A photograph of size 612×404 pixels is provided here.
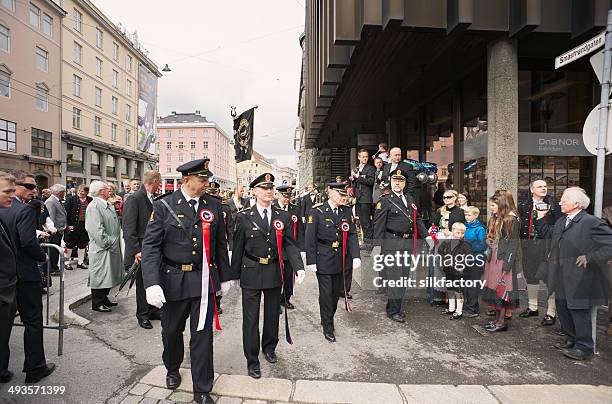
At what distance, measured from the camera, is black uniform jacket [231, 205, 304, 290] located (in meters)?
3.97

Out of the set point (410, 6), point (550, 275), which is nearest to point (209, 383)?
point (550, 275)

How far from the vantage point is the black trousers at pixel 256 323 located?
3787mm

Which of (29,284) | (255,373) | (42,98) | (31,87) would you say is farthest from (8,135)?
(255,373)

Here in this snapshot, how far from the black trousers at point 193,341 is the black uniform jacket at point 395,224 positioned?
10.5 feet

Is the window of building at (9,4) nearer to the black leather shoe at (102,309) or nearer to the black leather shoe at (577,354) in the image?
the black leather shoe at (102,309)

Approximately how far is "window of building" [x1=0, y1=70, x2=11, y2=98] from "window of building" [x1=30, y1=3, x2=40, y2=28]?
18.1 ft

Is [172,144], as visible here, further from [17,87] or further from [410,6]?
[410,6]

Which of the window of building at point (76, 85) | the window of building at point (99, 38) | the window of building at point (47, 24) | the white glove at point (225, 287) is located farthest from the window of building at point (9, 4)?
the white glove at point (225, 287)

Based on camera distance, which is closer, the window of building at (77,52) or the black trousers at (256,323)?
the black trousers at (256,323)

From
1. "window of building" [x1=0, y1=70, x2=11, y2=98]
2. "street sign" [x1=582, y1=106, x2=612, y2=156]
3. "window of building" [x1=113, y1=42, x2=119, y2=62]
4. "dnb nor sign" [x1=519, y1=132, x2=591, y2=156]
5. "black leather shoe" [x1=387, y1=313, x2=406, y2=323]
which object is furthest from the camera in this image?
"window of building" [x1=113, y1=42, x2=119, y2=62]

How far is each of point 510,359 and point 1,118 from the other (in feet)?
107

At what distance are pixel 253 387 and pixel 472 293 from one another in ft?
12.9

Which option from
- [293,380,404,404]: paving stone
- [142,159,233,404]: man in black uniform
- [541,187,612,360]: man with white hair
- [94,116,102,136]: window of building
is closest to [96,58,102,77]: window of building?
[94,116,102,136]: window of building

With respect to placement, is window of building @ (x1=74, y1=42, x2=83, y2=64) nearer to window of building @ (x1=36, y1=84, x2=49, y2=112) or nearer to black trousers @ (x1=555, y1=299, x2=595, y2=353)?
window of building @ (x1=36, y1=84, x2=49, y2=112)
